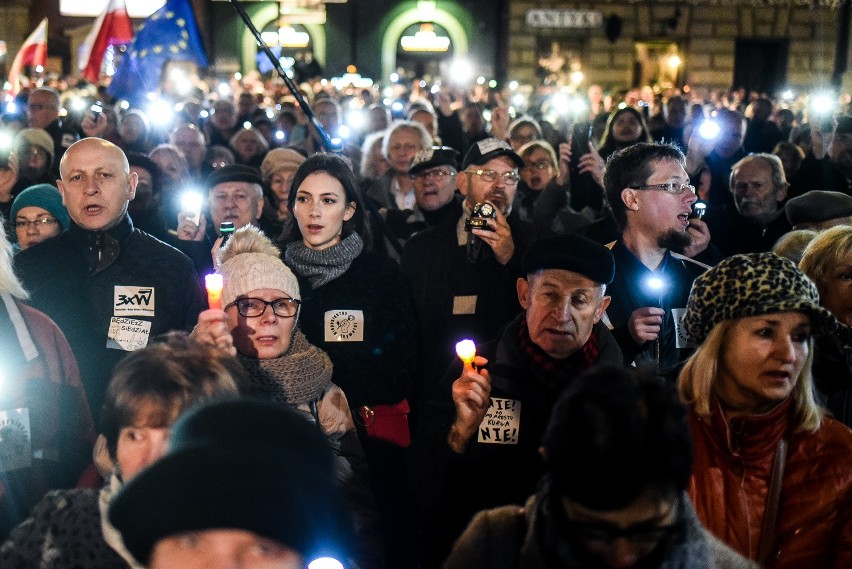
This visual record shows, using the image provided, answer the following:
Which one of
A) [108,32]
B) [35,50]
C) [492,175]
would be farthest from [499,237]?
[35,50]

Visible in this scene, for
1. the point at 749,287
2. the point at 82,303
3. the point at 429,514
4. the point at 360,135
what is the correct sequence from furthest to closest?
the point at 360,135, the point at 82,303, the point at 429,514, the point at 749,287

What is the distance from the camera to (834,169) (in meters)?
8.80

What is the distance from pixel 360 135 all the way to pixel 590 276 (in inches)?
386

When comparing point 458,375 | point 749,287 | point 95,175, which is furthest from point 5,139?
point 749,287

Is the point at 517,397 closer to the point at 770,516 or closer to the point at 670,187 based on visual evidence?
the point at 770,516

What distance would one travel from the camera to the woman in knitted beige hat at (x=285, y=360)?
358 centimetres

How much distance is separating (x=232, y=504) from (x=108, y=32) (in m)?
9.79

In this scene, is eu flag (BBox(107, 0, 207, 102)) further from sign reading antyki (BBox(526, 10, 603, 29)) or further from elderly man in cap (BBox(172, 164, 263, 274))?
sign reading antyki (BBox(526, 10, 603, 29))

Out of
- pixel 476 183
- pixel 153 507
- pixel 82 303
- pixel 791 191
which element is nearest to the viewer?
pixel 153 507

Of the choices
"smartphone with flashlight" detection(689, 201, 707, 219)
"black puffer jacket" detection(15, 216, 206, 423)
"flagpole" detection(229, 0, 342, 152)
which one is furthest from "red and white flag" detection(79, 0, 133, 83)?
"smartphone with flashlight" detection(689, 201, 707, 219)

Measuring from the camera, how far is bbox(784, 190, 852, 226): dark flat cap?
529 centimetres

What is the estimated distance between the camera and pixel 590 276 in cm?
350

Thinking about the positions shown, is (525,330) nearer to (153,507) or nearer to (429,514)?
(429,514)

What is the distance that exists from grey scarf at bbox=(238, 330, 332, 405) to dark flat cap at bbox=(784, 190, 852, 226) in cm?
290
